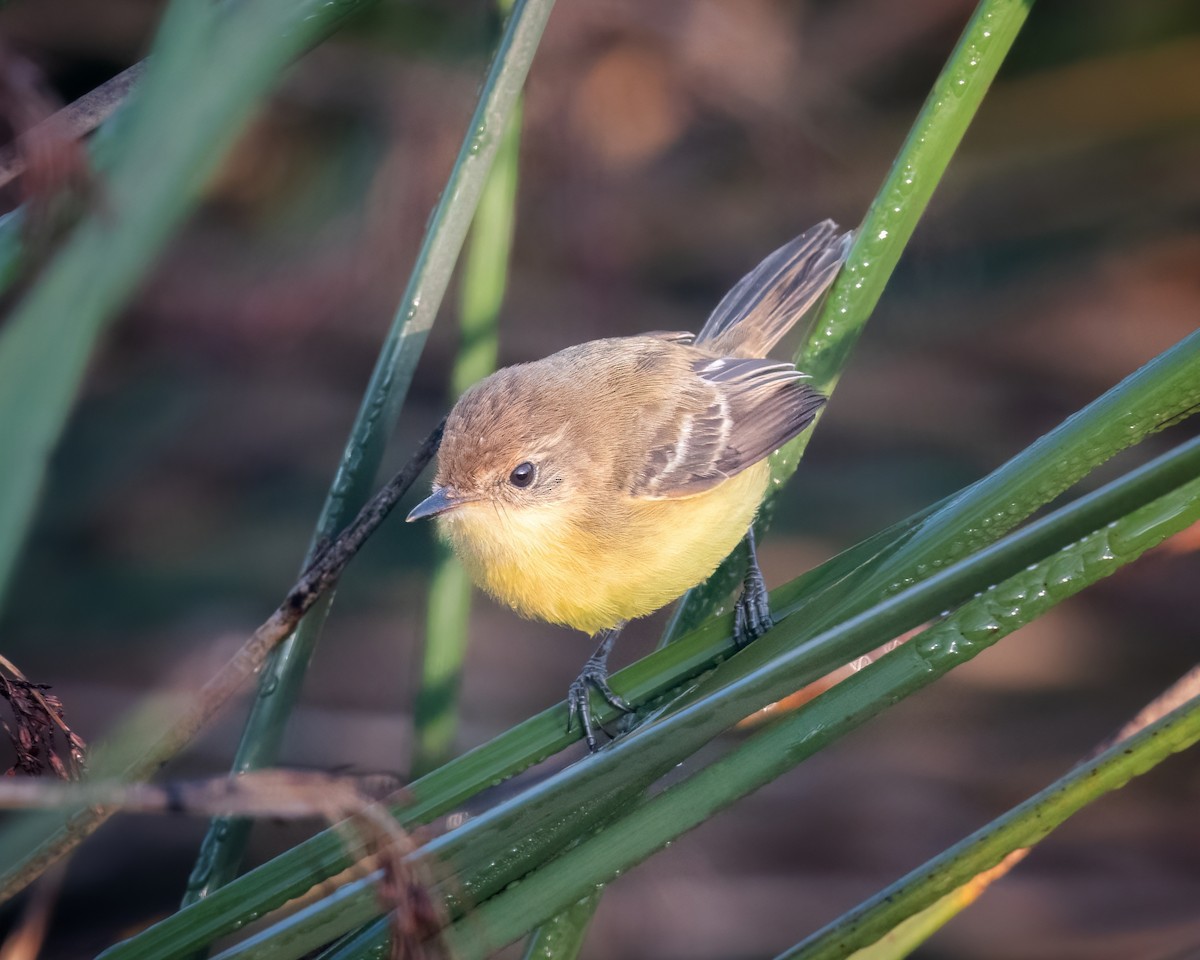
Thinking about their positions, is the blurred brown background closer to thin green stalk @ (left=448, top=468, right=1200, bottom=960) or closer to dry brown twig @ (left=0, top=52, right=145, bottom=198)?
thin green stalk @ (left=448, top=468, right=1200, bottom=960)

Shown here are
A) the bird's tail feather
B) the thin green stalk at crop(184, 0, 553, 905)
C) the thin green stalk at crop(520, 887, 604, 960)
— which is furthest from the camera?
the bird's tail feather

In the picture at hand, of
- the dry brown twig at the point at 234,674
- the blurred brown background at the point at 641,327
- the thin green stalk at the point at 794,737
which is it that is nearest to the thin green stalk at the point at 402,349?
the dry brown twig at the point at 234,674

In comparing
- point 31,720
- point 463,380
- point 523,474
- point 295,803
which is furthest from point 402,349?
point 295,803

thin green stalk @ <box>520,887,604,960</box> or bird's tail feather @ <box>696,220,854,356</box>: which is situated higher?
bird's tail feather @ <box>696,220,854,356</box>

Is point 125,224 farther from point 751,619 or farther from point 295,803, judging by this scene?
point 751,619

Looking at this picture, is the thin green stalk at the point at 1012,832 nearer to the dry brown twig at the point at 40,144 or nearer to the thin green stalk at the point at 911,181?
the thin green stalk at the point at 911,181

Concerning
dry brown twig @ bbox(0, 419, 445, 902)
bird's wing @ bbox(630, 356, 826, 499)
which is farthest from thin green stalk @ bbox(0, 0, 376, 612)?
bird's wing @ bbox(630, 356, 826, 499)
